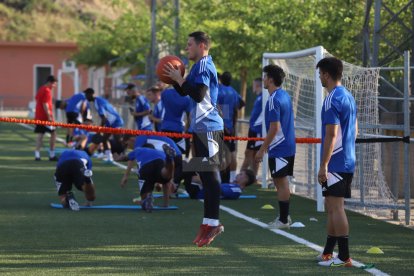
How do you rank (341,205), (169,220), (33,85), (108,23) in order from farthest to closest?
(33,85)
(108,23)
(169,220)
(341,205)

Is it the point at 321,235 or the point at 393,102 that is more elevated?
the point at 393,102

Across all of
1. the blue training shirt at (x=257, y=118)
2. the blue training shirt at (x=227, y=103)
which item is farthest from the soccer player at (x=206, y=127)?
the blue training shirt at (x=257, y=118)

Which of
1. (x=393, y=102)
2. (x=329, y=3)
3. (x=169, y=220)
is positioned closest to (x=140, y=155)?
(x=169, y=220)

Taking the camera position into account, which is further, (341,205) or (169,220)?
(169,220)

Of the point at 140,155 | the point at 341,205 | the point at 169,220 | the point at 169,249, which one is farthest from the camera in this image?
the point at 140,155

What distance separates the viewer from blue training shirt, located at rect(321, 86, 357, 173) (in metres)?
9.37

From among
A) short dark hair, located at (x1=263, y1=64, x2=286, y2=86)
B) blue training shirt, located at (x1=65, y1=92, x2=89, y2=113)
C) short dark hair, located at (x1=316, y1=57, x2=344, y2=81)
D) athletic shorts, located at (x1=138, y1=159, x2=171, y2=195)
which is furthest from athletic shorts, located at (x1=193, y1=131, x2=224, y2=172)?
blue training shirt, located at (x1=65, y1=92, x2=89, y2=113)

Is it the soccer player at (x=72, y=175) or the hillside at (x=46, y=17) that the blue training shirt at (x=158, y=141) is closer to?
the soccer player at (x=72, y=175)

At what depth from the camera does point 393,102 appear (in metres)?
19.6

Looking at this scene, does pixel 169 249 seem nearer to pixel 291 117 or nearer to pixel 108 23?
pixel 291 117

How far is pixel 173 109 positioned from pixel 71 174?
232cm

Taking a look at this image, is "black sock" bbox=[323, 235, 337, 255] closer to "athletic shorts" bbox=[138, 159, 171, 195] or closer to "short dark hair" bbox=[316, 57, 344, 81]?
"short dark hair" bbox=[316, 57, 344, 81]

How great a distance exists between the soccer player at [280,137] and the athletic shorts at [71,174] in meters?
2.94

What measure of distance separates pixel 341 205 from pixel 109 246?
253cm
